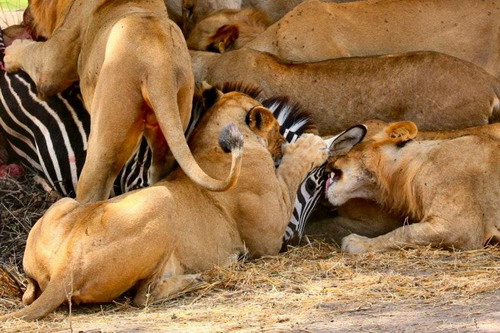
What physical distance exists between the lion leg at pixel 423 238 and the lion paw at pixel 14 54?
A: 218 centimetres

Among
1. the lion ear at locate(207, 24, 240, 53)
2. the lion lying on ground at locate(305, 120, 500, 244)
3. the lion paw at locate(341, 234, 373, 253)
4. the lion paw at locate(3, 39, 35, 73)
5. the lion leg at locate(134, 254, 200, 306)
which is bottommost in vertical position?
the lion lying on ground at locate(305, 120, 500, 244)

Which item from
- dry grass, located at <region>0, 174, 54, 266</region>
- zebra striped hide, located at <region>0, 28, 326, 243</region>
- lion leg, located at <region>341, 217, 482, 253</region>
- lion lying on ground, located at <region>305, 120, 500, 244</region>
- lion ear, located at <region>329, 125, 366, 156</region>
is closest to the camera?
lion leg, located at <region>341, 217, 482, 253</region>

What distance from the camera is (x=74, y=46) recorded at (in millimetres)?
7523

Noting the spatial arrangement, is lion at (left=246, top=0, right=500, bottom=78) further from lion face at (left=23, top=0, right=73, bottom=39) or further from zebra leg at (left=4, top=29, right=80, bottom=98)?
zebra leg at (left=4, top=29, right=80, bottom=98)

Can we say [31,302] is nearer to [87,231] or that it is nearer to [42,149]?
[87,231]

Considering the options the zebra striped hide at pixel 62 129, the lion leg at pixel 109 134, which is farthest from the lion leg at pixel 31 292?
the zebra striped hide at pixel 62 129

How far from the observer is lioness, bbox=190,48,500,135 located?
8.07 meters

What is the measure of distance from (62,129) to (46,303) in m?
Answer: 2.29

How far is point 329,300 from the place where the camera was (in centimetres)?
612

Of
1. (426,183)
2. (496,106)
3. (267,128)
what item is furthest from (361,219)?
(496,106)

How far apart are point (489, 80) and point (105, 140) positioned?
259 centimetres

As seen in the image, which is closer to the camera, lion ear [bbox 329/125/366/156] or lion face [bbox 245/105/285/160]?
lion face [bbox 245/105/285/160]

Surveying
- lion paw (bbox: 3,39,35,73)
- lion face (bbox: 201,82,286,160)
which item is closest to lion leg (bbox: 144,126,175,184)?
lion face (bbox: 201,82,286,160)

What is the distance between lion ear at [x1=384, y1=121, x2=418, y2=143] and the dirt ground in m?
0.76
